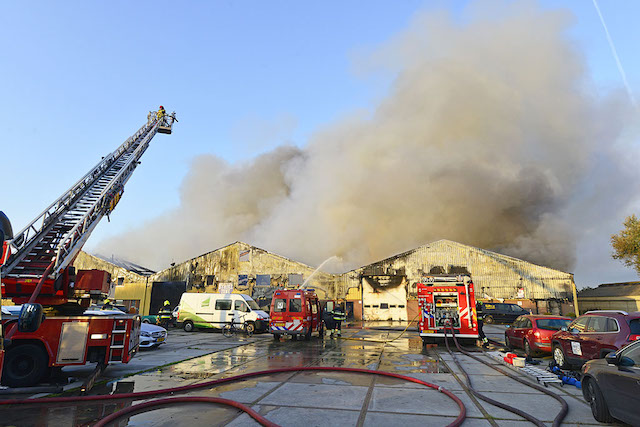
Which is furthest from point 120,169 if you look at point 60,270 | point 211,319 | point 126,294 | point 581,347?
point 126,294

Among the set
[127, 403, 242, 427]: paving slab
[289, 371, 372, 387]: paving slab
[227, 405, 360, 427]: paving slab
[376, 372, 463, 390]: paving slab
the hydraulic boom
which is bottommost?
[127, 403, 242, 427]: paving slab

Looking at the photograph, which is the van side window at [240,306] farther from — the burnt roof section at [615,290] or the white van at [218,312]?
the burnt roof section at [615,290]

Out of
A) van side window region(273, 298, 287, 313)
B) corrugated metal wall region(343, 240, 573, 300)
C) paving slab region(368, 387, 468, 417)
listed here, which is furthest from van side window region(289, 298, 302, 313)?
corrugated metal wall region(343, 240, 573, 300)

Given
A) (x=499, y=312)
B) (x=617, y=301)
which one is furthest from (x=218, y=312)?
(x=617, y=301)

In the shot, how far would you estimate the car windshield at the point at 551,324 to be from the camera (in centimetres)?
1038

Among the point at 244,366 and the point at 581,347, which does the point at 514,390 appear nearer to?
the point at 581,347

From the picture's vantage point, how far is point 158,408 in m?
5.57

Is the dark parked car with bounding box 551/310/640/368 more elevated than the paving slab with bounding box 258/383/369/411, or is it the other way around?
the dark parked car with bounding box 551/310/640/368

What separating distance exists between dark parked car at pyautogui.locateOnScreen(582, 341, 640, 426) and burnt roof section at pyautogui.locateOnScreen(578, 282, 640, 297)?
145 ft

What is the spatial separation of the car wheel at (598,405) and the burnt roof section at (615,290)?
4427 cm

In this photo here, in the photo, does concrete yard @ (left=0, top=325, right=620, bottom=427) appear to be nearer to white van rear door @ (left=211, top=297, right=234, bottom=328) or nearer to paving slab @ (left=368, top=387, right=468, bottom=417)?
paving slab @ (left=368, top=387, right=468, bottom=417)

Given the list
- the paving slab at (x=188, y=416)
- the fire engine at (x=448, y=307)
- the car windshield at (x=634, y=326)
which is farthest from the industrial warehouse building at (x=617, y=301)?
the paving slab at (x=188, y=416)

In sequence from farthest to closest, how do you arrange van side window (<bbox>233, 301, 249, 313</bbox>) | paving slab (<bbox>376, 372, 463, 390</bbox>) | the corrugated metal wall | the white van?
the corrugated metal wall
van side window (<bbox>233, 301, 249, 313</bbox>)
the white van
paving slab (<bbox>376, 372, 463, 390</bbox>)

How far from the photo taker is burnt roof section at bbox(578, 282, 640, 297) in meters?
40.3
